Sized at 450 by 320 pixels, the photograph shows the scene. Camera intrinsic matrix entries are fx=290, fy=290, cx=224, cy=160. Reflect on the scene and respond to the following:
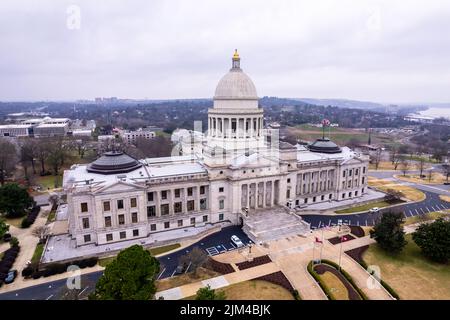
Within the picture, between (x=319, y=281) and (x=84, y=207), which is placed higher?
(x=84, y=207)

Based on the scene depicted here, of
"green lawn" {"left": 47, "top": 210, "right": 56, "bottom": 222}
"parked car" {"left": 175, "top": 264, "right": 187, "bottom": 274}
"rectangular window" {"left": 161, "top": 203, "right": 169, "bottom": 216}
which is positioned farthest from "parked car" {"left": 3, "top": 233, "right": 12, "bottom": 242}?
"parked car" {"left": 175, "top": 264, "right": 187, "bottom": 274}

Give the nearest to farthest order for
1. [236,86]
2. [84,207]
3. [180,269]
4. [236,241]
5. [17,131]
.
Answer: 1. [180,269]
2. [84,207]
3. [236,241]
4. [236,86]
5. [17,131]

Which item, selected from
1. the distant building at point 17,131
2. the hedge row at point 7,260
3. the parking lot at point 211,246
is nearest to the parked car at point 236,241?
the parking lot at point 211,246

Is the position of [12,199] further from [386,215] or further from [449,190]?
[449,190]

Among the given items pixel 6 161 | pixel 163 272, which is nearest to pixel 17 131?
pixel 6 161

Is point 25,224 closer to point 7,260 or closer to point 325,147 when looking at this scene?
point 7,260

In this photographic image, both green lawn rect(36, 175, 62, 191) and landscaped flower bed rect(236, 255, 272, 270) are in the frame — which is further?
green lawn rect(36, 175, 62, 191)

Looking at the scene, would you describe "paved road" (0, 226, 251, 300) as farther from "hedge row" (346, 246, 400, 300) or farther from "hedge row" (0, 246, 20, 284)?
"hedge row" (346, 246, 400, 300)
